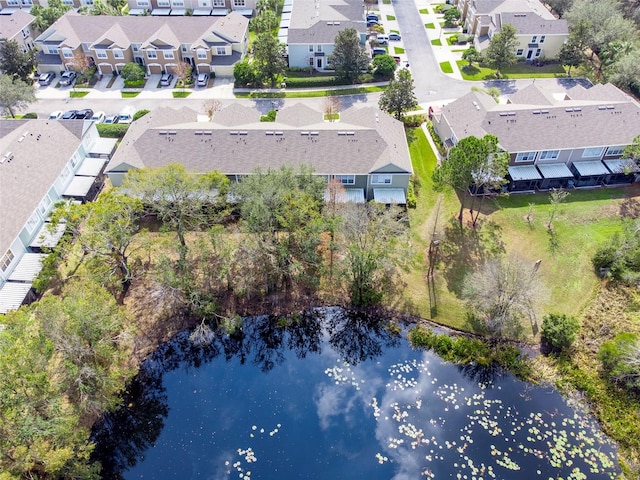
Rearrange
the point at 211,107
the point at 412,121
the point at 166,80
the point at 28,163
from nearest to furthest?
the point at 28,163
the point at 412,121
the point at 211,107
the point at 166,80

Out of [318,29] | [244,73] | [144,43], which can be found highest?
[318,29]

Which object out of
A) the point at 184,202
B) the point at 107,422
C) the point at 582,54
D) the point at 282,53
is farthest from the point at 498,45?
the point at 107,422

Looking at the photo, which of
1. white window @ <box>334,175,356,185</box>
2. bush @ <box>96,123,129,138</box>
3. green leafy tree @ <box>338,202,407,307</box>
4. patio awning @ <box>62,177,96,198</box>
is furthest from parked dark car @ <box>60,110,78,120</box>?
green leafy tree @ <box>338,202,407,307</box>

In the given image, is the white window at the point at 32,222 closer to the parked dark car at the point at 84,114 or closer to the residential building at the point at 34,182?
the residential building at the point at 34,182

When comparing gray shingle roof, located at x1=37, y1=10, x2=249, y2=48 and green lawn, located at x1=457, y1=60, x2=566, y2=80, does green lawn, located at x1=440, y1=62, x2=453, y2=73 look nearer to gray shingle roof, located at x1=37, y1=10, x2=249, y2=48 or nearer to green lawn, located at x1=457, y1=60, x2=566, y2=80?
green lawn, located at x1=457, y1=60, x2=566, y2=80

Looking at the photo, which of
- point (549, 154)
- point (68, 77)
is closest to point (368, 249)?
point (549, 154)

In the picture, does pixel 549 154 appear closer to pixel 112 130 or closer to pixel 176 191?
pixel 176 191
